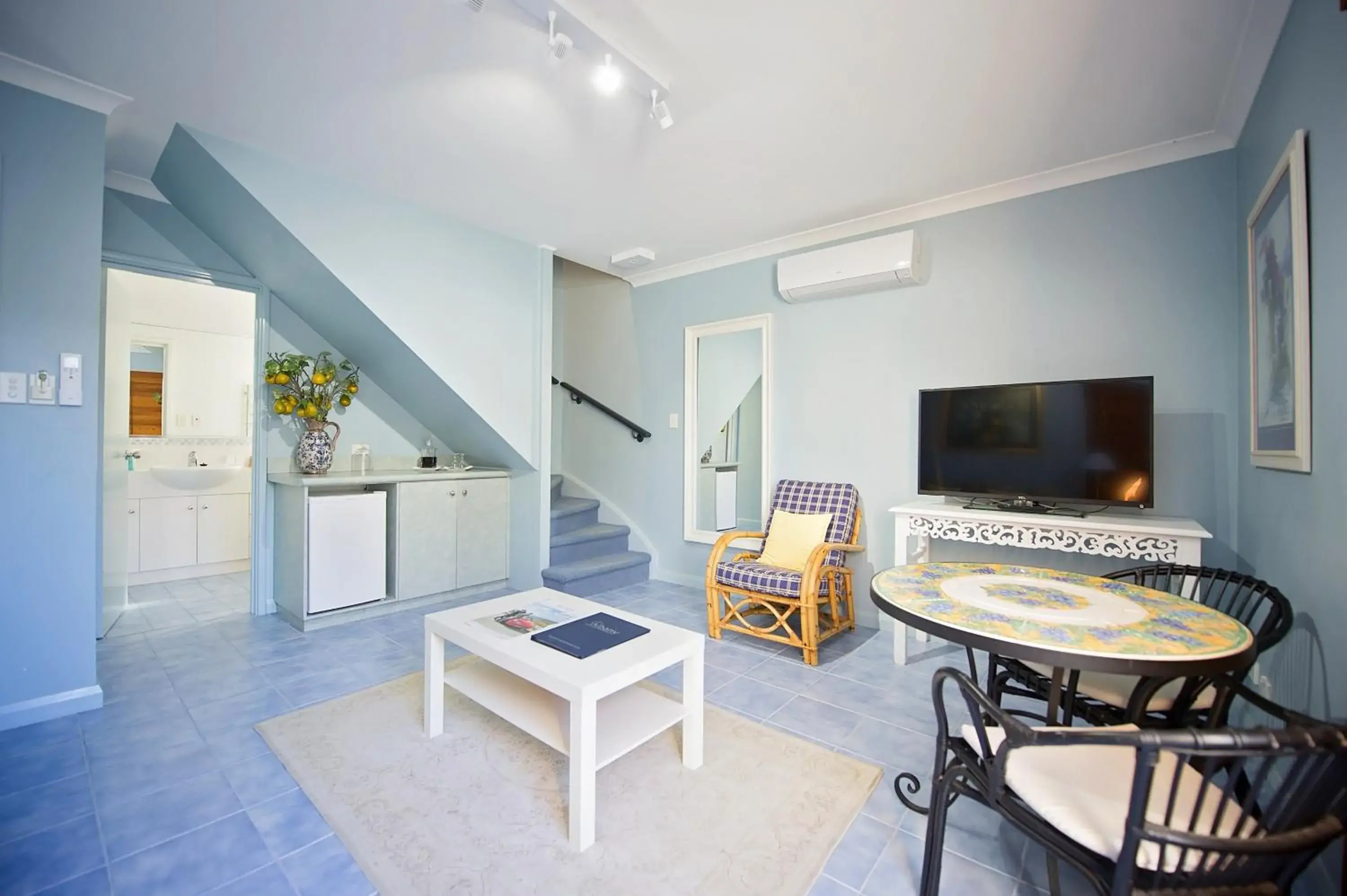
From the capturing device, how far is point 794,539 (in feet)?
11.1

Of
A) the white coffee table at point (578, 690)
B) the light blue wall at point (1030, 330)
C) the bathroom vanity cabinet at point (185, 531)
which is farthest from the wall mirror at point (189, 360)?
the light blue wall at point (1030, 330)

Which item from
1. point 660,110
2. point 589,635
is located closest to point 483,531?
point 589,635

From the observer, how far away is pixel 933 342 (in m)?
3.23

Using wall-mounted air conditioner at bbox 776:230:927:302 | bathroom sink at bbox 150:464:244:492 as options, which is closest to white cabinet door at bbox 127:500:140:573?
bathroom sink at bbox 150:464:244:492

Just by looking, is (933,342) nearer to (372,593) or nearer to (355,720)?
(355,720)

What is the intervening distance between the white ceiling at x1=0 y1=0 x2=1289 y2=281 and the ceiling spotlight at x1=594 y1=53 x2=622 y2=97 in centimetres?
6

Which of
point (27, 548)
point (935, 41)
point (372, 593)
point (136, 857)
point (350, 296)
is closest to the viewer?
point (136, 857)

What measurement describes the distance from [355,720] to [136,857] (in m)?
0.74

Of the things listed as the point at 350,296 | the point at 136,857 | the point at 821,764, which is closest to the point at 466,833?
the point at 136,857

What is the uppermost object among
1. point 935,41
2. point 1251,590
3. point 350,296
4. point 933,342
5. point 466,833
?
point 935,41

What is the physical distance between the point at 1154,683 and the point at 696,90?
239 cm

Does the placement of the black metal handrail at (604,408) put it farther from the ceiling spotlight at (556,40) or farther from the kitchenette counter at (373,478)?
the ceiling spotlight at (556,40)

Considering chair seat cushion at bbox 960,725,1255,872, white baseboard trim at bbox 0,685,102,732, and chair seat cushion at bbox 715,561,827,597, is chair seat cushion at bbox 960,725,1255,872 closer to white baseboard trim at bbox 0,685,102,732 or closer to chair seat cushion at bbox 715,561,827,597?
chair seat cushion at bbox 715,561,827,597

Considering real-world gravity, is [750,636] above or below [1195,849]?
below
